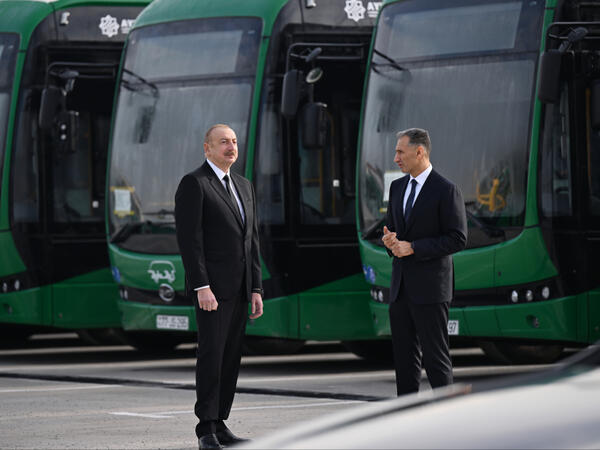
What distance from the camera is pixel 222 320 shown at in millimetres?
8500

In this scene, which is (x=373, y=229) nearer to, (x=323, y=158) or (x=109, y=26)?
(x=323, y=158)

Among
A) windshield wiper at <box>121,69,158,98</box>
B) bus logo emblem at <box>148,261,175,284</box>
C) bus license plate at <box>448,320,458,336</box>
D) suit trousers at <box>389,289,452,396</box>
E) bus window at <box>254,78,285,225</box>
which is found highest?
windshield wiper at <box>121,69,158,98</box>

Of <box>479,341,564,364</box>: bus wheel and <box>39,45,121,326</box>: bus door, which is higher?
<box>39,45,121,326</box>: bus door

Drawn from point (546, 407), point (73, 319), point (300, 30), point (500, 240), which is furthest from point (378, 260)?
point (546, 407)

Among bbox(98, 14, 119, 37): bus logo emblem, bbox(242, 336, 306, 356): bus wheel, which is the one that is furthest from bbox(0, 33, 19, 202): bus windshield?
bbox(242, 336, 306, 356): bus wheel

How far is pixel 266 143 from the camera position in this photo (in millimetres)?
14000

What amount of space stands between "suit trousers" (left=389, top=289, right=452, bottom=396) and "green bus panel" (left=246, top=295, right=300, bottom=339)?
5.58m

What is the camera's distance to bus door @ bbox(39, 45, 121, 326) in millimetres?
16062

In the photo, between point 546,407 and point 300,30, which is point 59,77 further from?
point 546,407

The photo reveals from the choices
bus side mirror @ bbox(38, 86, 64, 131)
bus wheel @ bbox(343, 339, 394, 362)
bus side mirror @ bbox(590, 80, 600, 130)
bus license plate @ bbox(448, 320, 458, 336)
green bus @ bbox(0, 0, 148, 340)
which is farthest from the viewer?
green bus @ bbox(0, 0, 148, 340)

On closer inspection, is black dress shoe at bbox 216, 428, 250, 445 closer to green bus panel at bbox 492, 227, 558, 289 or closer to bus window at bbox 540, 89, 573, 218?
green bus panel at bbox 492, 227, 558, 289

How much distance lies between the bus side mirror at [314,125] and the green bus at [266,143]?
11mm

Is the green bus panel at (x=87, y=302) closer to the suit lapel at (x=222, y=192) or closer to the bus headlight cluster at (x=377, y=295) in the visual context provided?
the bus headlight cluster at (x=377, y=295)

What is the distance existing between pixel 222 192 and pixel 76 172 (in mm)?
8080
